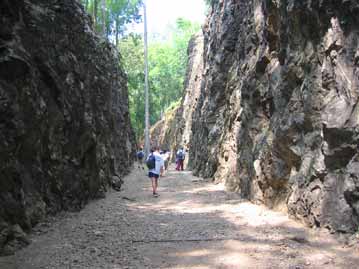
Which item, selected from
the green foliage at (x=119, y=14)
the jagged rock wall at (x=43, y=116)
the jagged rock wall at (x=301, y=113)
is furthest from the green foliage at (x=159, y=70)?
the jagged rock wall at (x=43, y=116)

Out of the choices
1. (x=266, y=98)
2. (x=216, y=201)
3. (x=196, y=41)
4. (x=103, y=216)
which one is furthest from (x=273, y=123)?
(x=196, y=41)

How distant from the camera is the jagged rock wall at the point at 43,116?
7.21 metres

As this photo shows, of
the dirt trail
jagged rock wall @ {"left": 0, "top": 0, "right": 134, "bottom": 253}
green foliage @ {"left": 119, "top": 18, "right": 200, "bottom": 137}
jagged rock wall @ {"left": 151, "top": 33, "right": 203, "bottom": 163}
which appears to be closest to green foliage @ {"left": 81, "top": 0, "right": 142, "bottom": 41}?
jagged rock wall @ {"left": 151, "top": 33, "right": 203, "bottom": 163}

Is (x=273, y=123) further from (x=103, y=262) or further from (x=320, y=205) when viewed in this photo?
(x=103, y=262)

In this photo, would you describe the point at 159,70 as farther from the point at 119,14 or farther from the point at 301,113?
the point at 301,113

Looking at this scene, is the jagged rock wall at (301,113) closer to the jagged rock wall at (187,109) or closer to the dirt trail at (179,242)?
the dirt trail at (179,242)

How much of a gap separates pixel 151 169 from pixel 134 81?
31.4 m

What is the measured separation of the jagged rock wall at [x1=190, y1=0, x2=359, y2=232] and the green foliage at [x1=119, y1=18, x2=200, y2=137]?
104ft

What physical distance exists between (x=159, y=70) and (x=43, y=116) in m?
49.1

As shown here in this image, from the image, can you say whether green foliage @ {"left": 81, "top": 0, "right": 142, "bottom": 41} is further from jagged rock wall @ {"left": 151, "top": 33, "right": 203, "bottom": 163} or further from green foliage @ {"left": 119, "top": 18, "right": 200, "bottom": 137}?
green foliage @ {"left": 119, "top": 18, "right": 200, "bottom": 137}

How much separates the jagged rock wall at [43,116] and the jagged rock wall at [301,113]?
15.1 feet

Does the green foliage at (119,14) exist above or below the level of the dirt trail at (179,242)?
above

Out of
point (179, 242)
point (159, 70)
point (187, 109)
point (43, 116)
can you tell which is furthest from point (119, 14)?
point (179, 242)

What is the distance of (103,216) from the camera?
1014cm
